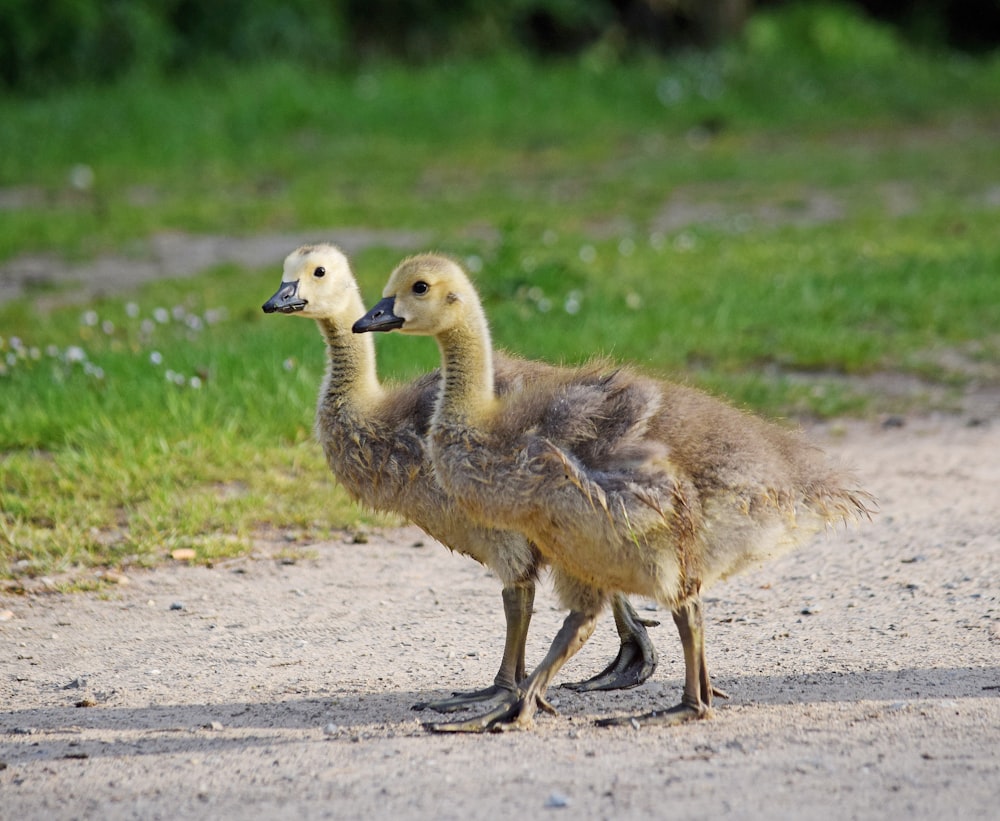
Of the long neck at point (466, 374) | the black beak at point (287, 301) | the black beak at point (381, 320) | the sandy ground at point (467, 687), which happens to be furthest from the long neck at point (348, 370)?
the sandy ground at point (467, 687)

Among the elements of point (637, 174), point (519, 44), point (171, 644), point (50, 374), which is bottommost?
point (171, 644)

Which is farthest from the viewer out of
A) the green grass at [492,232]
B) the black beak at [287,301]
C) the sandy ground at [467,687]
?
the green grass at [492,232]

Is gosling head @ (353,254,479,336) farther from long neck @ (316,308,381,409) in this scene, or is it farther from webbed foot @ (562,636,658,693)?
webbed foot @ (562,636,658,693)

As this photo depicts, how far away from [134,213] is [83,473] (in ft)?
24.5

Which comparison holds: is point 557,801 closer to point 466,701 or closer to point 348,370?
point 466,701

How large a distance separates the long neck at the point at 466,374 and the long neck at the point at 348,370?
607 millimetres

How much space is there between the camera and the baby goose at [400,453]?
195 inches

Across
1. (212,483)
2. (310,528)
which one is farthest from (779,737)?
(212,483)

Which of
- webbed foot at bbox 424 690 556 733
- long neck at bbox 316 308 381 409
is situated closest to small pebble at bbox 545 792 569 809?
webbed foot at bbox 424 690 556 733

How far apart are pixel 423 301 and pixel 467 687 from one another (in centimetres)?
135

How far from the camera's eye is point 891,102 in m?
20.5

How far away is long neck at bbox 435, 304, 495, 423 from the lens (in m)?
4.72

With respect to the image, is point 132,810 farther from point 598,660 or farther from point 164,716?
point 598,660

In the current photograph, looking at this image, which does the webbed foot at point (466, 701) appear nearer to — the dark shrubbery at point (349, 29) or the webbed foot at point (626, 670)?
the webbed foot at point (626, 670)
